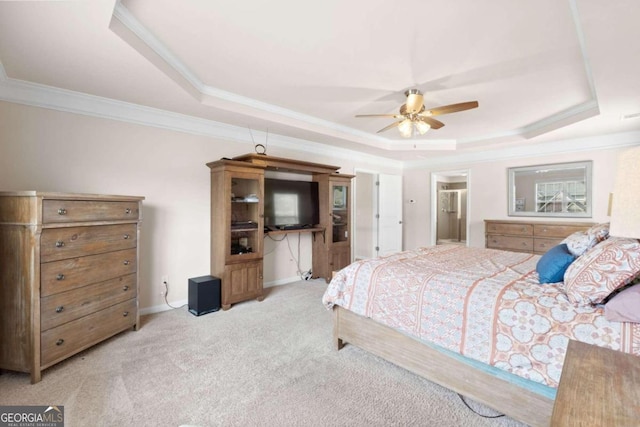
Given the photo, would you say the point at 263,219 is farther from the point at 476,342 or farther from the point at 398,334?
the point at 476,342

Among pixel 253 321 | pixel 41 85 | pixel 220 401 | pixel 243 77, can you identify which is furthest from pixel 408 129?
pixel 41 85

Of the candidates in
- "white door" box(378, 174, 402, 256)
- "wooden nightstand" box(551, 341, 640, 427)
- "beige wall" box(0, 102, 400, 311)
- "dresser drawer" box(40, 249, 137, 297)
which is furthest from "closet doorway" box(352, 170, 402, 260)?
"wooden nightstand" box(551, 341, 640, 427)

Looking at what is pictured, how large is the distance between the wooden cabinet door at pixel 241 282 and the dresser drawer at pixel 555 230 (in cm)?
420

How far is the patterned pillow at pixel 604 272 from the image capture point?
4.59 feet

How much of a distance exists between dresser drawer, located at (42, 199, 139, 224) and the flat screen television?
1.67m

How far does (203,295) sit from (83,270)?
115 cm

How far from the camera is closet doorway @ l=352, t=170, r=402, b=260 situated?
589cm

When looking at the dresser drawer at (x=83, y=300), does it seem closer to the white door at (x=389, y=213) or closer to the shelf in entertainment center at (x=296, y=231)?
the shelf in entertainment center at (x=296, y=231)

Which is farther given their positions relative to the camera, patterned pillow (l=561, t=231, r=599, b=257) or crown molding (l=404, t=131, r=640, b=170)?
crown molding (l=404, t=131, r=640, b=170)

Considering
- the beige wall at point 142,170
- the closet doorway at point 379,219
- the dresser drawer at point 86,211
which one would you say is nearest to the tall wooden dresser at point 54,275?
the dresser drawer at point 86,211

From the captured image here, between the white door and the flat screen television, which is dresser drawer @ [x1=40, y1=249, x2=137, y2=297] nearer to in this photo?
the flat screen television

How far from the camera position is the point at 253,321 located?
3002 mm

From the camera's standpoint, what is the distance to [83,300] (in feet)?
7.44

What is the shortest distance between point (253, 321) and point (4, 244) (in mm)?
2032
